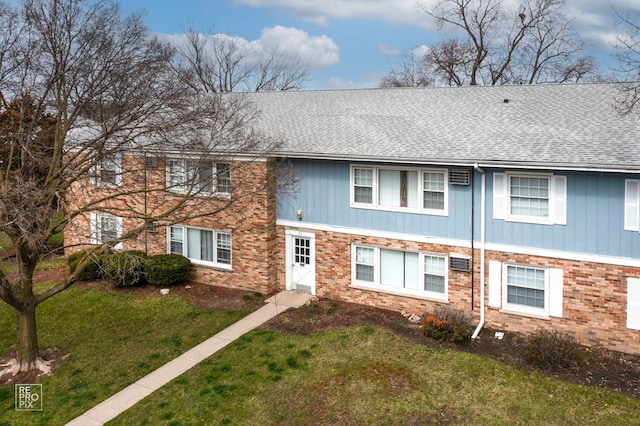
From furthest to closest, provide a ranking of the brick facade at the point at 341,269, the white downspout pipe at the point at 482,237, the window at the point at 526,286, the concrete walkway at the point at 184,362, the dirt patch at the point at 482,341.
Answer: the white downspout pipe at the point at 482,237, the window at the point at 526,286, the brick facade at the point at 341,269, the dirt patch at the point at 482,341, the concrete walkway at the point at 184,362

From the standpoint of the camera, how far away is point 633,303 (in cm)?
1223

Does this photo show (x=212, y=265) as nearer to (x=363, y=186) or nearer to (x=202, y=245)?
(x=202, y=245)

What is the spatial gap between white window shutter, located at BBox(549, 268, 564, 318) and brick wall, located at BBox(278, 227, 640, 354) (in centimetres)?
→ 11

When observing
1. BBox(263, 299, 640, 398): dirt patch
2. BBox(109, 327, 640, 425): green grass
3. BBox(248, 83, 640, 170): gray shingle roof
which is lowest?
BBox(109, 327, 640, 425): green grass

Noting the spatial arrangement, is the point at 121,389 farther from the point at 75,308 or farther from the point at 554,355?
the point at 554,355

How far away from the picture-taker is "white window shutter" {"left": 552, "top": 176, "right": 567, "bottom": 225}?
12812 millimetres

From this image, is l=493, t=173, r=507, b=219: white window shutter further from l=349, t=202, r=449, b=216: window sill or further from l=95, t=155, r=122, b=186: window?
l=95, t=155, r=122, b=186: window

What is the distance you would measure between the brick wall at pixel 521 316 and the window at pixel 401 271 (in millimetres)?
230

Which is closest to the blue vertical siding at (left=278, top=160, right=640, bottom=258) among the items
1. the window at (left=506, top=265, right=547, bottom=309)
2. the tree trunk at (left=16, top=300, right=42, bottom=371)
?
the window at (left=506, top=265, right=547, bottom=309)

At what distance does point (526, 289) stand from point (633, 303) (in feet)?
7.96

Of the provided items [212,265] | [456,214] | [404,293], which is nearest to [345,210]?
[404,293]

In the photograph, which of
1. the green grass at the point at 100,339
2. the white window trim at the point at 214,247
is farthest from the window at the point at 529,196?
the white window trim at the point at 214,247

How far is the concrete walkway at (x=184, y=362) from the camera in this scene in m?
10.4

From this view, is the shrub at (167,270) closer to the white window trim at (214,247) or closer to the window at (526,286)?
the white window trim at (214,247)
